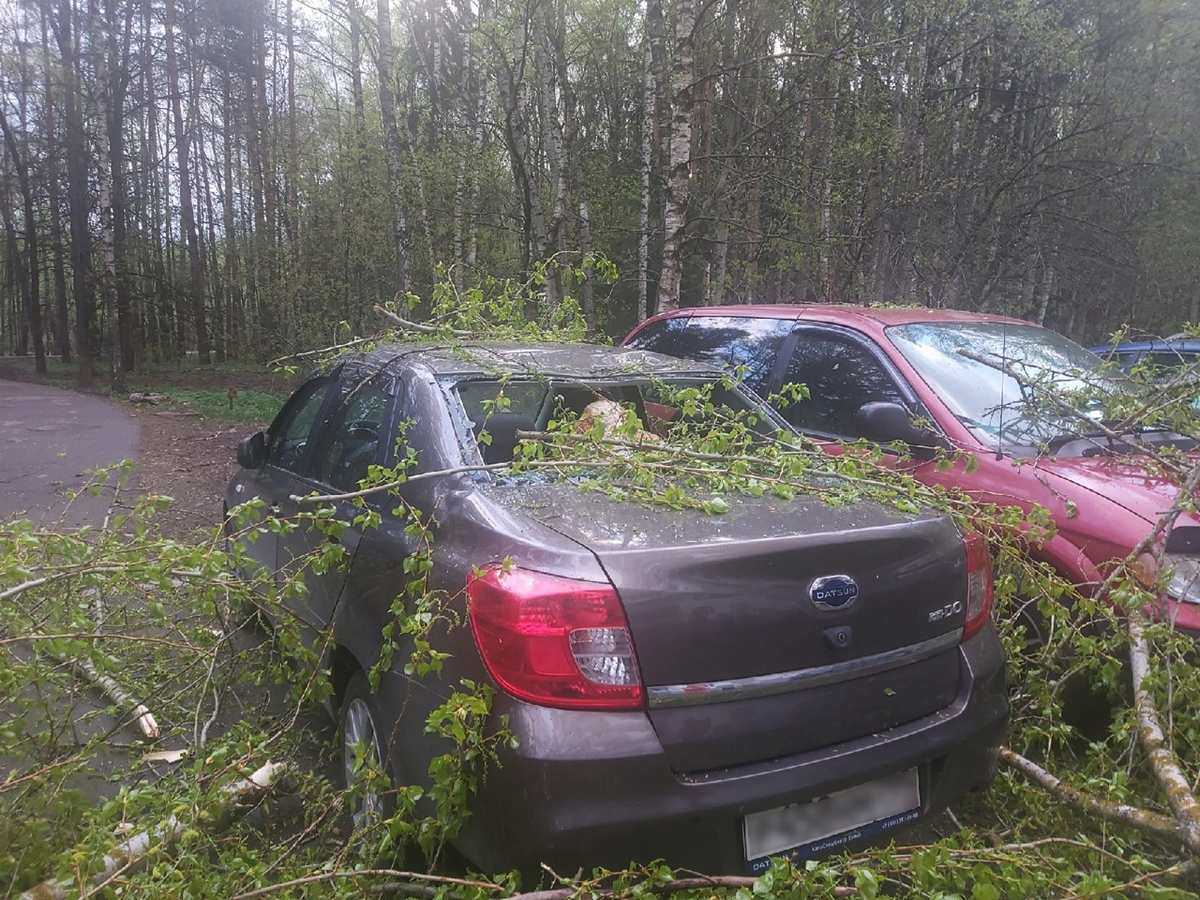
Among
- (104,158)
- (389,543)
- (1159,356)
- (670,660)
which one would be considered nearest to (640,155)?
(104,158)

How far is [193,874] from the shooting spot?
2.11m

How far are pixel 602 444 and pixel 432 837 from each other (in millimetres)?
1349

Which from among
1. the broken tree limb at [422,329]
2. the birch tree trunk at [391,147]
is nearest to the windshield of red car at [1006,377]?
the broken tree limb at [422,329]

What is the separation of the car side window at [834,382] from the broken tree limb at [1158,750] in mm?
1666

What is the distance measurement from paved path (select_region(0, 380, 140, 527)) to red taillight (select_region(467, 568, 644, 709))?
1873mm

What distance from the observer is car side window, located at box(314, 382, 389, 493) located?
3.20m

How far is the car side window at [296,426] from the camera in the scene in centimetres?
390

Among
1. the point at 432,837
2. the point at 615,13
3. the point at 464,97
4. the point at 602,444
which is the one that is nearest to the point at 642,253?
the point at 464,97

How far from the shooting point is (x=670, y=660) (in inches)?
79.7

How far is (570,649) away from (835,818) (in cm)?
88

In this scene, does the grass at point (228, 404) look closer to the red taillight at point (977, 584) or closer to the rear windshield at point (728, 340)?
the rear windshield at point (728, 340)

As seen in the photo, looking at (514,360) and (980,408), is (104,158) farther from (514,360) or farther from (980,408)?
(980,408)

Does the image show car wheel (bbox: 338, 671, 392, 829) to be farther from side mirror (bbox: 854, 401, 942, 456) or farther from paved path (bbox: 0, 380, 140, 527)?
side mirror (bbox: 854, 401, 942, 456)

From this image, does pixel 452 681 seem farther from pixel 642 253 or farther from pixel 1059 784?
pixel 642 253
